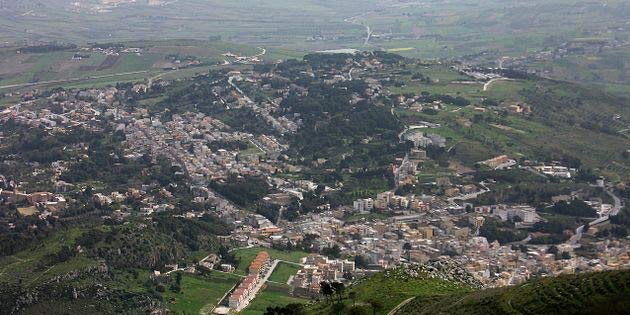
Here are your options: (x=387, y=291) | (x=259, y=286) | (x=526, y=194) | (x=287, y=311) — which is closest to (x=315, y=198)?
(x=526, y=194)

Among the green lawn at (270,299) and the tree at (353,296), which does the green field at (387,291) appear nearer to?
the tree at (353,296)

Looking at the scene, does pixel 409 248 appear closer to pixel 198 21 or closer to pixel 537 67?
pixel 537 67

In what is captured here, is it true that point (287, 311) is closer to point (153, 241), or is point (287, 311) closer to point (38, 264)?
point (38, 264)

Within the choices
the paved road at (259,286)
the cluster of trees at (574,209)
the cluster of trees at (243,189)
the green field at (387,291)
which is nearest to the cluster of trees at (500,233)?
the cluster of trees at (574,209)

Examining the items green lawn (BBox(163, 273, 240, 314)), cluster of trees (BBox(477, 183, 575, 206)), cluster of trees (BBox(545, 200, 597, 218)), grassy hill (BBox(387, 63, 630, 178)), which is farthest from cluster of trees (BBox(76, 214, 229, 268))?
grassy hill (BBox(387, 63, 630, 178))

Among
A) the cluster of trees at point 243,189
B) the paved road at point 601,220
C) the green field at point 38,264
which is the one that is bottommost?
the cluster of trees at point 243,189

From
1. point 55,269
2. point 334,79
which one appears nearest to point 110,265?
point 55,269

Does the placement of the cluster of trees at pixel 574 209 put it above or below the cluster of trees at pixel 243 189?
above
